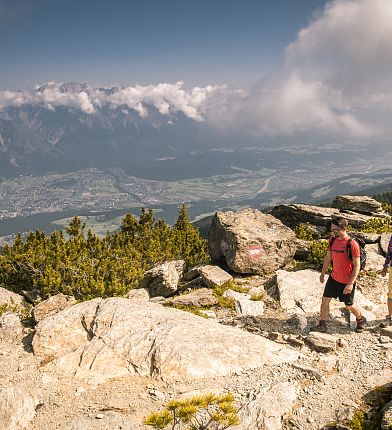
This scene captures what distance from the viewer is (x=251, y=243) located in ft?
66.3

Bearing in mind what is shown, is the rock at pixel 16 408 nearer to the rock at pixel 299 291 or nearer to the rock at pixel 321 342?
the rock at pixel 321 342

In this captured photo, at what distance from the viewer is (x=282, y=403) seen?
25.5 feet

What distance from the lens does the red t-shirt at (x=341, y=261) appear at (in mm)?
10991

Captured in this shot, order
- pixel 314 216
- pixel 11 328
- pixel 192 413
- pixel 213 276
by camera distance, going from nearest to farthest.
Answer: pixel 192 413 → pixel 11 328 → pixel 213 276 → pixel 314 216

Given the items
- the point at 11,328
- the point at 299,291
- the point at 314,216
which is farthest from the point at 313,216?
the point at 11,328

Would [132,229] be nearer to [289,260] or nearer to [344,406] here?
[289,260]

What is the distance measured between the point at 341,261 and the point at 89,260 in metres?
15.8

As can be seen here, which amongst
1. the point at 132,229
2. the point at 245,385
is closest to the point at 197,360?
the point at 245,385

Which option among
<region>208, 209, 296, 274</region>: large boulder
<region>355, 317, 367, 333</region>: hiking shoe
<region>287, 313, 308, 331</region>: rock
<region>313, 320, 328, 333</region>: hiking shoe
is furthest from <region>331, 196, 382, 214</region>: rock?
<region>313, 320, 328, 333</region>: hiking shoe

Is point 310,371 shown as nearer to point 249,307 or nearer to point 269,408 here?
point 269,408

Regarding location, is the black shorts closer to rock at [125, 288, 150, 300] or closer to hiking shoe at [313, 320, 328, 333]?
hiking shoe at [313, 320, 328, 333]

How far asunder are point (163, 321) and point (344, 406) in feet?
18.9

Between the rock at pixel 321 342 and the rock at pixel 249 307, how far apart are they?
12.0 ft

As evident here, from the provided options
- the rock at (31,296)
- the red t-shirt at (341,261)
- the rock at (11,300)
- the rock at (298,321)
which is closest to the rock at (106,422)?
the rock at (298,321)
